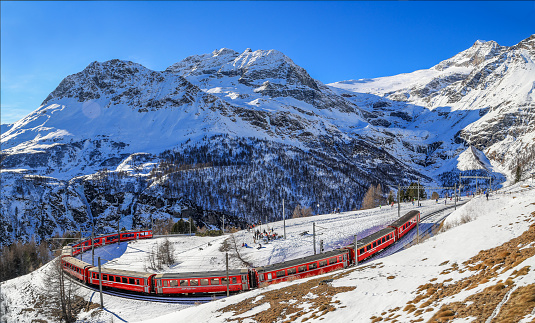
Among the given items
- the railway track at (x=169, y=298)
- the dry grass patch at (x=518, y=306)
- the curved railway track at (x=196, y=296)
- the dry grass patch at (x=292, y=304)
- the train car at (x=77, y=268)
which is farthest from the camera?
the train car at (x=77, y=268)

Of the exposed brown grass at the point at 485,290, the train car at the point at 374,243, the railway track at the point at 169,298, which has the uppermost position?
the exposed brown grass at the point at 485,290

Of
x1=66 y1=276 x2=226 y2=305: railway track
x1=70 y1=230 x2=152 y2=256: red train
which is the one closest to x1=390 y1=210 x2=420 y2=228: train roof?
x1=66 y1=276 x2=226 y2=305: railway track

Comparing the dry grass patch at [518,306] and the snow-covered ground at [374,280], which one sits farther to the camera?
Result: the snow-covered ground at [374,280]

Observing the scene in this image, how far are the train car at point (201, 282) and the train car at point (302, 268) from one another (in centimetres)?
227

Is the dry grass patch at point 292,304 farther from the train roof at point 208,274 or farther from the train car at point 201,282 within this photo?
the train roof at point 208,274

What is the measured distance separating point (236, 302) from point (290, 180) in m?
158

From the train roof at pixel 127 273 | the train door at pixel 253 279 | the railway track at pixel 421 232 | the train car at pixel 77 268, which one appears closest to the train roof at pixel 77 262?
the train car at pixel 77 268

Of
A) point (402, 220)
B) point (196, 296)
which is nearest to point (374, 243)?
point (402, 220)

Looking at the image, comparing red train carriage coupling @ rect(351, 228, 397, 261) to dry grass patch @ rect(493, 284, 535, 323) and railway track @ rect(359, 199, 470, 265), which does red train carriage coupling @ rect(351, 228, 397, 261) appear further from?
dry grass patch @ rect(493, 284, 535, 323)

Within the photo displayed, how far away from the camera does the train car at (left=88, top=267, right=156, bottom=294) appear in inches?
1617

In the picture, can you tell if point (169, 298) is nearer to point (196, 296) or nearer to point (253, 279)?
point (196, 296)

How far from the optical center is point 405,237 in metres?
51.5

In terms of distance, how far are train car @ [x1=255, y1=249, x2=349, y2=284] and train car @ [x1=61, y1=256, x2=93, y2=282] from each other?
93.2ft

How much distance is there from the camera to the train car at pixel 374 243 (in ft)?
133
